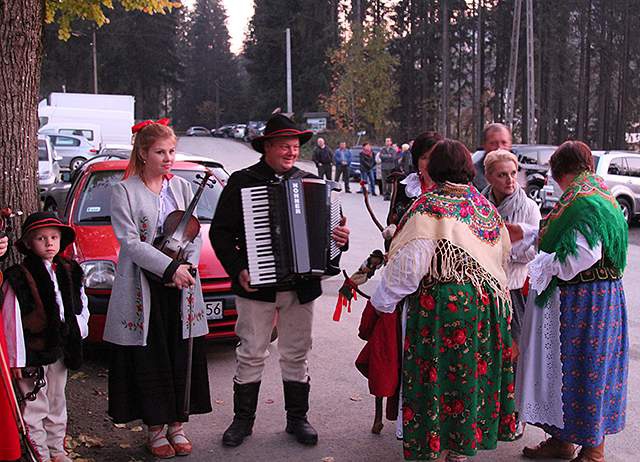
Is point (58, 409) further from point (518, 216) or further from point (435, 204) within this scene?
point (518, 216)

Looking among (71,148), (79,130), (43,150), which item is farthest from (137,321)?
(79,130)

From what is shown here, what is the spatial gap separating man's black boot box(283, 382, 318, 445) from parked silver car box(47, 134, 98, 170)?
23970mm

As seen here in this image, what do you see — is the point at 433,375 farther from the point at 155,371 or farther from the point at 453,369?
the point at 155,371

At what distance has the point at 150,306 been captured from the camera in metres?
4.24

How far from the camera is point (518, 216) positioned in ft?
14.5

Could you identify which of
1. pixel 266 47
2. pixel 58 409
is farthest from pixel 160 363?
pixel 266 47

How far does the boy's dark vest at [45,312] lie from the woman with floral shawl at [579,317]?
2.69m

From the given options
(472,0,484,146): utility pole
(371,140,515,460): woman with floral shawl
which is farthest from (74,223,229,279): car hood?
(472,0,484,146): utility pole

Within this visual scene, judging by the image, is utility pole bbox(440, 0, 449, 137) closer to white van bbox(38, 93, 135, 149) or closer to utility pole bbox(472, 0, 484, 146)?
utility pole bbox(472, 0, 484, 146)

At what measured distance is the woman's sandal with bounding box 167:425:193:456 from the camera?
174 inches

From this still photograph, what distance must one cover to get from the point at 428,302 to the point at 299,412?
1481 millimetres

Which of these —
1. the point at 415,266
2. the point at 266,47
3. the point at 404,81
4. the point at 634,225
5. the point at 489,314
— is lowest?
the point at 634,225

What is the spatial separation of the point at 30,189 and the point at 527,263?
3618mm

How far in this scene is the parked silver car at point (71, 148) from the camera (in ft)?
88.7
